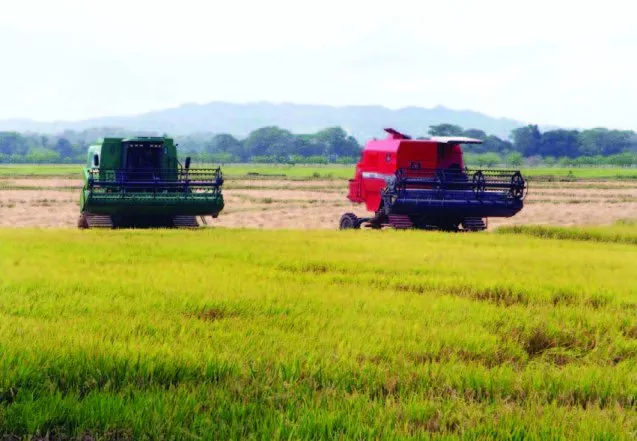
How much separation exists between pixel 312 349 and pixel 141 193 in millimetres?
15535

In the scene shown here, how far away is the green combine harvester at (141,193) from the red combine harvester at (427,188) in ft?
15.0

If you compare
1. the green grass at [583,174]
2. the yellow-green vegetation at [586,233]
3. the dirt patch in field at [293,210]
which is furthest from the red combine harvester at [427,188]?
the green grass at [583,174]

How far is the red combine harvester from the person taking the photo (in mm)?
21516

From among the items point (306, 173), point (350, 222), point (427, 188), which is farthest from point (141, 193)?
point (306, 173)

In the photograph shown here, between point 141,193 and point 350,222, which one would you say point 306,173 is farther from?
point 141,193

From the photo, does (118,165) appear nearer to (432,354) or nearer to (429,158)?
(429,158)

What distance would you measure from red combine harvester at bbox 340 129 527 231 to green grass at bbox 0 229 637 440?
8.44 meters

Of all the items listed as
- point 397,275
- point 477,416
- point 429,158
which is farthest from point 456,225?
point 477,416

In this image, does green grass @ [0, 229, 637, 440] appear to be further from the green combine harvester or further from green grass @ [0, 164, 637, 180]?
green grass @ [0, 164, 637, 180]

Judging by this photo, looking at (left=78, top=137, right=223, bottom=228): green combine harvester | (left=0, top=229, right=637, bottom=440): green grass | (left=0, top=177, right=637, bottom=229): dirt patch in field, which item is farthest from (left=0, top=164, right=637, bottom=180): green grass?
(left=0, top=229, right=637, bottom=440): green grass

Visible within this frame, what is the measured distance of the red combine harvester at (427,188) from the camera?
21516 millimetres

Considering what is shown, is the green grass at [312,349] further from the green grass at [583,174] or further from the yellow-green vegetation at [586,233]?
the green grass at [583,174]

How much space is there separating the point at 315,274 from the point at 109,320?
186 inches

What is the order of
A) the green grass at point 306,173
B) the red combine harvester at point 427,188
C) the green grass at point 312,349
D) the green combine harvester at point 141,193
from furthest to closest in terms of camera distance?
1. the green grass at point 306,173
2. the red combine harvester at point 427,188
3. the green combine harvester at point 141,193
4. the green grass at point 312,349
